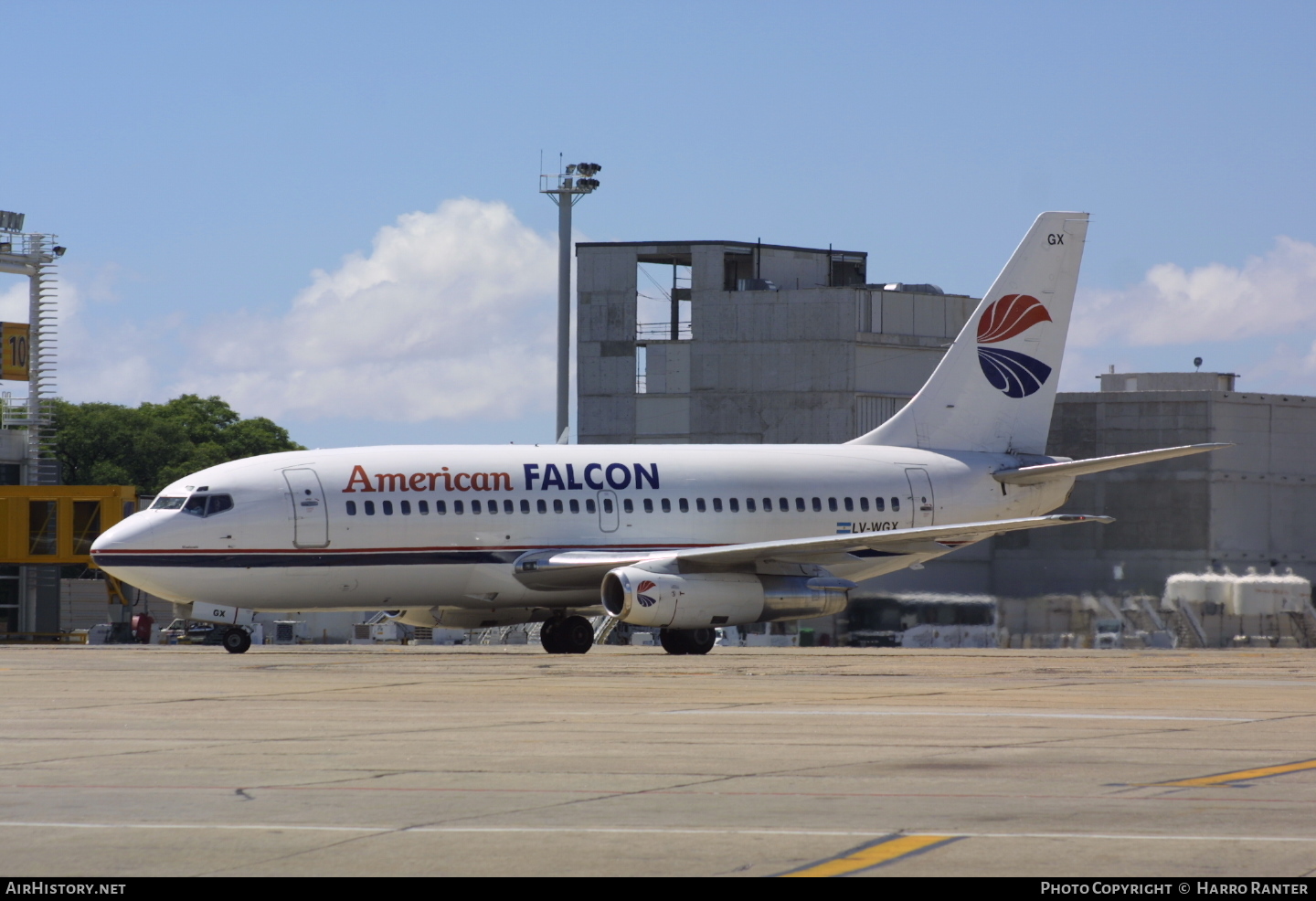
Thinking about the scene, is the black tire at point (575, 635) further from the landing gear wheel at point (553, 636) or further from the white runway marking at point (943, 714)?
the white runway marking at point (943, 714)

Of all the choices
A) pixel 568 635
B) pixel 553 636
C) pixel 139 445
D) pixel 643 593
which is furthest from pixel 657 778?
pixel 139 445

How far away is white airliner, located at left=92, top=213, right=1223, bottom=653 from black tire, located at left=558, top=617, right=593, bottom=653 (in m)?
0.05

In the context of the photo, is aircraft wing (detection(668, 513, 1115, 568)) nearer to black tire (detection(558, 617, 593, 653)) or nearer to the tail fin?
black tire (detection(558, 617, 593, 653))

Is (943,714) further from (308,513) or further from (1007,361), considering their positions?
(1007,361)

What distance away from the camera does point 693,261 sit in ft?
249

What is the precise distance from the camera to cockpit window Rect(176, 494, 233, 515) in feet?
104

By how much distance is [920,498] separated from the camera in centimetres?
3831

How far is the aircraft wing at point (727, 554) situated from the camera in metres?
33.1

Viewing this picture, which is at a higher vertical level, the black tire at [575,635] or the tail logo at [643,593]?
the tail logo at [643,593]

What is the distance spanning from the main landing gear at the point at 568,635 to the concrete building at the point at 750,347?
36415 mm

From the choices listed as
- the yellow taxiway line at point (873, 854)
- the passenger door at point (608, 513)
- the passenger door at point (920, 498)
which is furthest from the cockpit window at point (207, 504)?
the yellow taxiway line at point (873, 854)

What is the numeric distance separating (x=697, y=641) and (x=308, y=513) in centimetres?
786

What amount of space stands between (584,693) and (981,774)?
31.4ft
